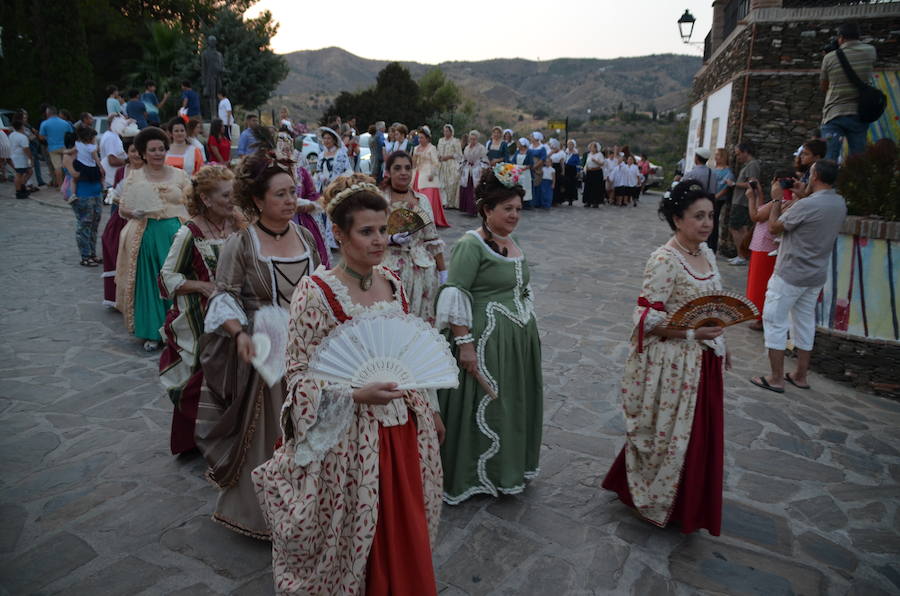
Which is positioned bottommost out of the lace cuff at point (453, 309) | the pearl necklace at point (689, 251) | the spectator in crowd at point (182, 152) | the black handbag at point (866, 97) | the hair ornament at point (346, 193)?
the lace cuff at point (453, 309)

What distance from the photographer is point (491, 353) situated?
367 cm

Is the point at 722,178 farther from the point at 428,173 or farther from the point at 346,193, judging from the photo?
the point at 346,193

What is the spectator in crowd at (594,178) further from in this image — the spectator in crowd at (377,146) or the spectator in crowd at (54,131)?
the spectator in crowd at (54,131)

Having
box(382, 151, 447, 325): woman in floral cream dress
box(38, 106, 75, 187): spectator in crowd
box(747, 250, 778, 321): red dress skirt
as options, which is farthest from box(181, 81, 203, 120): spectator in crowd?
box(747, 250, 778, 321): red dress skirt

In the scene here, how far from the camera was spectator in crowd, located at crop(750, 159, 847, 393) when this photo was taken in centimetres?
562

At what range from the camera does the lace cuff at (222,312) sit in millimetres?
3090

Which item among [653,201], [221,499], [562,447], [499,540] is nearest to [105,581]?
[221,499]

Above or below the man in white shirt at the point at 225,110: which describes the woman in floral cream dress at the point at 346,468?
below

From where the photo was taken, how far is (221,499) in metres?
Answer: 3.52

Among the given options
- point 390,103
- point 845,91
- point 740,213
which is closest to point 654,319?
point 845,91

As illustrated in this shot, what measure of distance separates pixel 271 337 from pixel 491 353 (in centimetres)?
128

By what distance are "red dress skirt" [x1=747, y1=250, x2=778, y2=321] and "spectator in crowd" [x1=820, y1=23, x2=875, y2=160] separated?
7.49ft

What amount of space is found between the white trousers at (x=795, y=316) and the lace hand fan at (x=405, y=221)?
3.62 m

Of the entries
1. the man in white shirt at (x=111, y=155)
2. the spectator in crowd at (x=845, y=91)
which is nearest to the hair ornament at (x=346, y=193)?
the spectator in crowd at (x=845, y=91)
